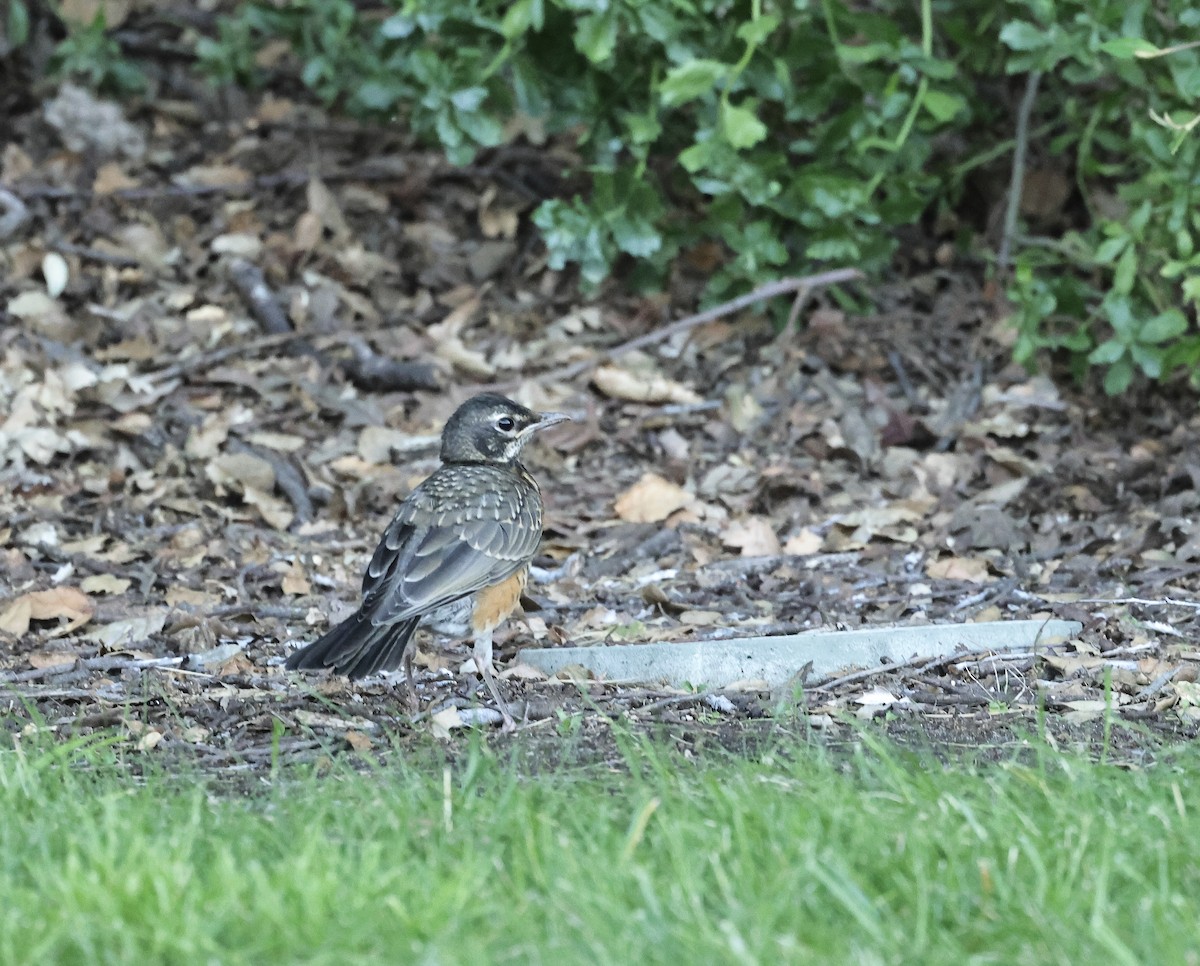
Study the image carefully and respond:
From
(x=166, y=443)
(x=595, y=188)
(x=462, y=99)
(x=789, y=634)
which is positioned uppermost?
(x=462, y=99)

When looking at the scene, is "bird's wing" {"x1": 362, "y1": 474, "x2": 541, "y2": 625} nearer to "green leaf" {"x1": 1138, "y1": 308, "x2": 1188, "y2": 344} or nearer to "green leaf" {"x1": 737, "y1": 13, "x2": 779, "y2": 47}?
"green leaf" {"x1": 737, "y1": 13, "x2": 779, "y2": 47}

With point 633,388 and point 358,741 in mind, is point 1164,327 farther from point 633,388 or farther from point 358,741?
point 358,741

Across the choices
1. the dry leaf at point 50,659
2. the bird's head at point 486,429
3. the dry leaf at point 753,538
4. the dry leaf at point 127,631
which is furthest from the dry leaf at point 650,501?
the dry leaf at point 50,659

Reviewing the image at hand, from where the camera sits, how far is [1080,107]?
358 inches

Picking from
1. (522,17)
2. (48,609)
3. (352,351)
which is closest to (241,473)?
(352,351)

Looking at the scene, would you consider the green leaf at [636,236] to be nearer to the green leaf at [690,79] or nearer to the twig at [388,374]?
the green leaf at [690,79]

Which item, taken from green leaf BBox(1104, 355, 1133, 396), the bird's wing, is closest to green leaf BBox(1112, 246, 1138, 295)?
green leaf BBox(1104, 355, 1133, 396)

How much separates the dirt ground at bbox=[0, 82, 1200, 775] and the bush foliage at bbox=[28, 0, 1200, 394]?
19.6 inches

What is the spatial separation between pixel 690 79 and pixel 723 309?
1.44m

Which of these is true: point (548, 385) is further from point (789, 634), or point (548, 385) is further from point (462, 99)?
point (789, 634)

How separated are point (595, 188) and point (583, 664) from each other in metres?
3.52

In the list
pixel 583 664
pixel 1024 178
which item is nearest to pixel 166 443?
pixel 583 664

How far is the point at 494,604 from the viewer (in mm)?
6066

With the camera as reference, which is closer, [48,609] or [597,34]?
[48,609]
